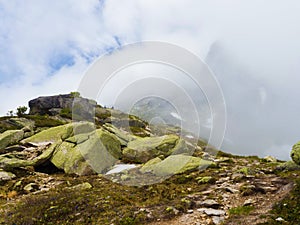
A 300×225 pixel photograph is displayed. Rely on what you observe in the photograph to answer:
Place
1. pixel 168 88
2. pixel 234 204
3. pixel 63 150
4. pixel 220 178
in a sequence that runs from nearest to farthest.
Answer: pixel 234 204 → pixel 220 178 → pixel 168 88 → pixel 63 150

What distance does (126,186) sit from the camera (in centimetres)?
1791

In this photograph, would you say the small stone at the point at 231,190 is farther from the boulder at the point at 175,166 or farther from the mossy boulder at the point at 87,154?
the mossy boulder at the point at 87,154

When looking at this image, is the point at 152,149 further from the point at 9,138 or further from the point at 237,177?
the point at 9,138

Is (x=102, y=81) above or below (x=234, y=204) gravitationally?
above

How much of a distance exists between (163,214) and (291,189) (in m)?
7.41

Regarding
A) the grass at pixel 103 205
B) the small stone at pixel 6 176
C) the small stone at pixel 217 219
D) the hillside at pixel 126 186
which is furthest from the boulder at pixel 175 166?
the small stone at pixel 6 176

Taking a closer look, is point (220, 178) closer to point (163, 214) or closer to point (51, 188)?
point (163, 214)

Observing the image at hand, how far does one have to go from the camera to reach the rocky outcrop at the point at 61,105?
7294 centimetres

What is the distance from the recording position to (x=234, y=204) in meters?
13.1

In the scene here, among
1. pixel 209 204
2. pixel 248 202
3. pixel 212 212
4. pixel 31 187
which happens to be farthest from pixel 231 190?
pixel 31 187

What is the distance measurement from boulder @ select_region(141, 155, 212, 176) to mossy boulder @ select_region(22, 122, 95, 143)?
1055 centimetres

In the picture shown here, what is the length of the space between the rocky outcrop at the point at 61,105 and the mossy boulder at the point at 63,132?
1510 inches

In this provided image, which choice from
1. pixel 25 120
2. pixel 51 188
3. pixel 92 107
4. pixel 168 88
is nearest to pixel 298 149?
pixel 168 88

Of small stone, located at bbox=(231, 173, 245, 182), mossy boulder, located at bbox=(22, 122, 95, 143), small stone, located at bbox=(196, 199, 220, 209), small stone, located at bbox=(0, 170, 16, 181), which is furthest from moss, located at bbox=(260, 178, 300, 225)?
mossy boulder, located at bbox=(22, 122, 95, 143)
